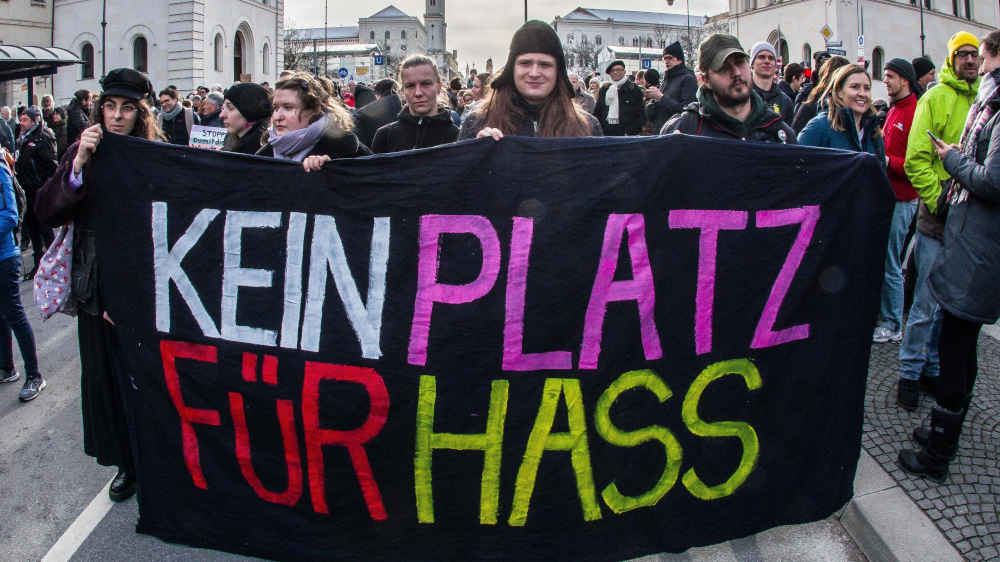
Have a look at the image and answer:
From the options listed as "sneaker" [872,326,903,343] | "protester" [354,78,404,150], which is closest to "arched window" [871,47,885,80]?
"protester" [354,78,404,150]

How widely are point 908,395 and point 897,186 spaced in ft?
6.17

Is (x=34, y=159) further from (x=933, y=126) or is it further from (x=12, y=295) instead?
(x=933, y=126)

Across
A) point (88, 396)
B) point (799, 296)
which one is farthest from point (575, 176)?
point (88, 396)

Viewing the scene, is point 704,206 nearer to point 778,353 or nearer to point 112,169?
point 778,353

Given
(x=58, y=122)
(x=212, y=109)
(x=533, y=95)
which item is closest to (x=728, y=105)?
(x=533, y=95)

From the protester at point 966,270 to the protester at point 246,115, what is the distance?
356 centimetres

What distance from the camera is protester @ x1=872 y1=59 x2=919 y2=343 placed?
5352 millimetres

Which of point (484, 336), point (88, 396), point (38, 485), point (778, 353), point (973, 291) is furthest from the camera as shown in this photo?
point (38, 485)

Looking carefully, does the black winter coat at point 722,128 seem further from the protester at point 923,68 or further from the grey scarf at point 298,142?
the protester at point 923,68

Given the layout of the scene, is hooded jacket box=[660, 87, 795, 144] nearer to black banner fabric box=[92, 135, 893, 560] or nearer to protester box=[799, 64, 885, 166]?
black banner fabric box=[92, 135, 893, 560]

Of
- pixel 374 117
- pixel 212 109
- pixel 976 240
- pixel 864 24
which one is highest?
pixel 864 24

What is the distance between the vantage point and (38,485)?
154 inches

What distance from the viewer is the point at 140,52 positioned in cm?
4125

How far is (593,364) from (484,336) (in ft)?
1.40
